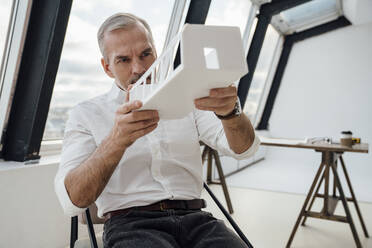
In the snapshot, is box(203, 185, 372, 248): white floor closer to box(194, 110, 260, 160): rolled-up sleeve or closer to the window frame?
box(194, 110, 260, 160): rolled-up sleeve

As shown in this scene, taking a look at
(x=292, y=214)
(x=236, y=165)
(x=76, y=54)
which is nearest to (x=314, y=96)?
(x=236, y=165)

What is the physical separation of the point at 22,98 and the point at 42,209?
78 centimetres

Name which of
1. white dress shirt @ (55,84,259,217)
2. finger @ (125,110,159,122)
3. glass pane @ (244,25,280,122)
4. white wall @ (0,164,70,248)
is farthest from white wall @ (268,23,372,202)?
finger @ (125,110,159,122)

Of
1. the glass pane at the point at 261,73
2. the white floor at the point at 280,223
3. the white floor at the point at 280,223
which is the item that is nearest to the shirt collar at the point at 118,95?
the white floor at the point at 280,223

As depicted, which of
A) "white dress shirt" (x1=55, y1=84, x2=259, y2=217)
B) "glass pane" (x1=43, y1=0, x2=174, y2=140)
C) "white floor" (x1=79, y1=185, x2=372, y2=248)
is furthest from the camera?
"white floor" (x1=79, y1=185, x2=372, y2=248)

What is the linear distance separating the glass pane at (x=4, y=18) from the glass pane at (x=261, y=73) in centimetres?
455

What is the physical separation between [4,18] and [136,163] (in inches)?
54.5

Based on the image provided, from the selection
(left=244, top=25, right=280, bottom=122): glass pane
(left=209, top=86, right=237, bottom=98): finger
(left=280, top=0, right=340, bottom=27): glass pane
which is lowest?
(left=209, top=86, right=237, bottom=98): finger

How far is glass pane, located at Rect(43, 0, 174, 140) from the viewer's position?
7.09 feet

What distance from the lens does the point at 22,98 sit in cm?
197

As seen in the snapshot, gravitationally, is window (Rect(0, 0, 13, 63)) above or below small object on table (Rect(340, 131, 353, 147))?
above

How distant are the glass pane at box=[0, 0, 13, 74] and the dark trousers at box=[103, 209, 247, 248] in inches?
56.7

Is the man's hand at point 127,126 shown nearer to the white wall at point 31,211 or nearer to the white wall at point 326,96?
the white wall at point 31,211

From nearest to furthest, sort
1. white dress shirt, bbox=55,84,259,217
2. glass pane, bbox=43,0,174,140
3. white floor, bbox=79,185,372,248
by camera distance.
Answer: white dress shirt, bbox=55,84,259,217
glass pane, bbox=43,0,174,140
white floor, bbox=79,185,372,248
